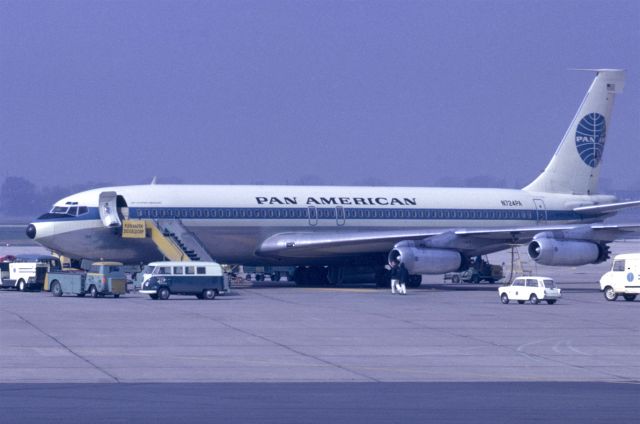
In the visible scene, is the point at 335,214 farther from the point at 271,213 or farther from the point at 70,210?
the point at 70,210

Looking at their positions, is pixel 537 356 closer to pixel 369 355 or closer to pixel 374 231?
pixel 369 355

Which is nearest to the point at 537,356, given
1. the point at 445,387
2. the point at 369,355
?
the point at 369,355

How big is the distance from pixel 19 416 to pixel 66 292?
35824mm

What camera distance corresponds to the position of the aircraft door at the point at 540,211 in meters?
70.4

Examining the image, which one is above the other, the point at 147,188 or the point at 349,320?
the point at 147,188

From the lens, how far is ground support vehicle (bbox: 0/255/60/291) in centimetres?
5934

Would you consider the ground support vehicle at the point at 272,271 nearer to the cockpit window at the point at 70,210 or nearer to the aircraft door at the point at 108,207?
the aircraft door at the point at 108,207

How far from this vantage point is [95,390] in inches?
919

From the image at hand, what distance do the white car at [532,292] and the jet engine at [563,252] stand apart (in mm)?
7870

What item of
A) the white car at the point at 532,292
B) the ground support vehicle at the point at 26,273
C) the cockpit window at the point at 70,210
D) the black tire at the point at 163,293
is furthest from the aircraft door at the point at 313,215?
the white car at the point at 532,292

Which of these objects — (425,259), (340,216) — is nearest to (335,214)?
(340,216)

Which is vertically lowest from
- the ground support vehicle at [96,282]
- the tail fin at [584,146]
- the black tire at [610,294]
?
the black tire at [610,294]

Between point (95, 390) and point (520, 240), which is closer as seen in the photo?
point (95, 390)

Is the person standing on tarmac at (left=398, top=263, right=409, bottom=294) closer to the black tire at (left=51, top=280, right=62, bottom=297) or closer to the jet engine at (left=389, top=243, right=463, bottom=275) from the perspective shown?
the jet engine at (left=389, top=243, right=463, bottom=275)
